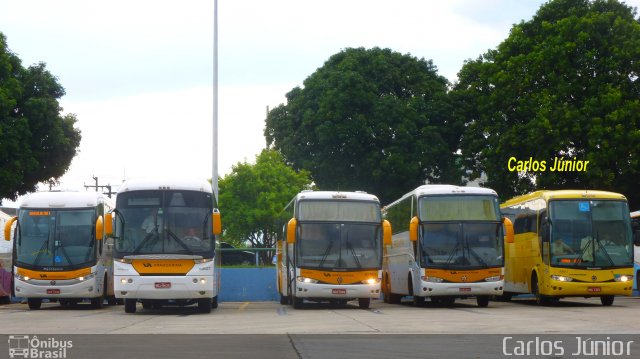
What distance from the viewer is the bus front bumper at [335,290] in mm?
30422

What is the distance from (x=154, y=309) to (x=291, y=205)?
16.8ft

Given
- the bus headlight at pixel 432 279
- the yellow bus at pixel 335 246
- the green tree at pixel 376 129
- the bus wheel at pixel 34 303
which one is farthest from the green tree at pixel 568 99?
the bus wheel at pixel 34 303

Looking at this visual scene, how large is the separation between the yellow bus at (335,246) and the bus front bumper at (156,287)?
3.55 meters

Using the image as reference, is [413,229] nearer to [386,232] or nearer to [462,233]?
[462,233]

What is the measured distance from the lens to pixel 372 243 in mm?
31062

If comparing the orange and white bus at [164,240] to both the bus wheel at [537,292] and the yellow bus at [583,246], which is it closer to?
the yellow bus at [583,246]

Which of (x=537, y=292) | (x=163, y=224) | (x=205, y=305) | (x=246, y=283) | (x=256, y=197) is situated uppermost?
(x=256, y=197)

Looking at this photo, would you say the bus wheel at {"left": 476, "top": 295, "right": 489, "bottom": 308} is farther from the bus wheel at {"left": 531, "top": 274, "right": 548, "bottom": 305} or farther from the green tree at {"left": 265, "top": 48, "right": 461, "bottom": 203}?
the green tree at {"left": 265, "top": 48, "right": 461, "bottom": 203}

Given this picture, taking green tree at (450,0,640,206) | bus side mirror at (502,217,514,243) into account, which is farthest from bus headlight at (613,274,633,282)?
green tree at (450,0,640,206)

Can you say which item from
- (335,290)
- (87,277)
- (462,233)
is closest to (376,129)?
(462,233)
